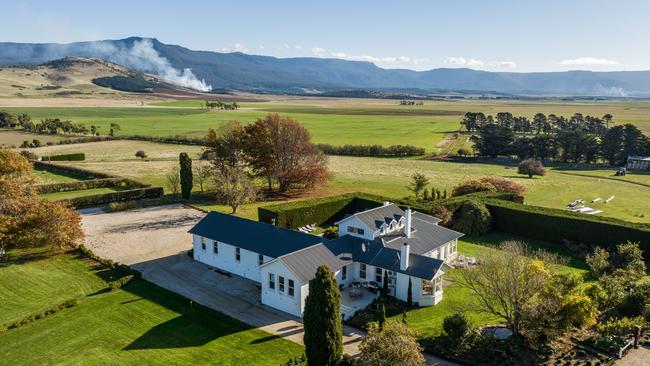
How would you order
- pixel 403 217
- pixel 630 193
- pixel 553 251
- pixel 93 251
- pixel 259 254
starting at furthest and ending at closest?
pixel 630 193 → pixel 553 251 → pixel 93 251 → pixel 403 217 → pixel 259 254

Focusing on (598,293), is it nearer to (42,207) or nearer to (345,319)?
(345,319)

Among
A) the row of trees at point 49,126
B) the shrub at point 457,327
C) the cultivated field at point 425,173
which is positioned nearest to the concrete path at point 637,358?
the shrub at point 457,327

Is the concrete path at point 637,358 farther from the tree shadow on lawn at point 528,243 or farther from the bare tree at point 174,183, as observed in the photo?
the bare tree at point 174,183

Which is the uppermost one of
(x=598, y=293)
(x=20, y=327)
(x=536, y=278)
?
(x=536, y=278)

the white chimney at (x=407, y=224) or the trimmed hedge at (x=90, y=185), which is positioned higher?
the white chimney at (x=407, y=224)

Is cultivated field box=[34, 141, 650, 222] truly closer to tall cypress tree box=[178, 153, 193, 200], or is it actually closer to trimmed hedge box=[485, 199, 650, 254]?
tall cypress tree box=[178, 153, 193, 200]

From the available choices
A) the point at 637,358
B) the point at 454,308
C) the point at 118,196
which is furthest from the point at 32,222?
the point at 637,358

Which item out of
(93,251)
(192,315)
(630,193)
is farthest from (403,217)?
(630,193)
